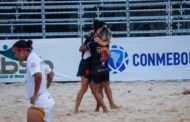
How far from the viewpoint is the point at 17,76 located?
15.4 m

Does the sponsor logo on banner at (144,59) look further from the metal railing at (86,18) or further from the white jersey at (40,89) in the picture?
the white jersey at (40,89)

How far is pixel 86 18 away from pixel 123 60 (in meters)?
3.96

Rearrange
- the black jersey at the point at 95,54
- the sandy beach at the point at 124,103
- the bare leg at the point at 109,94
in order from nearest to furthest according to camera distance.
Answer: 1. the sandy beach at the point at 124,103
2. the black jersey at the point at 95,54
3. the bare leg at the point at 109,94

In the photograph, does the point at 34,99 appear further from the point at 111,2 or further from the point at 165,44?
the point at 111,2

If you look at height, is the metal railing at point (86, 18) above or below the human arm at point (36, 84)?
above

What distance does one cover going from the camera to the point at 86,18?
19.0 m

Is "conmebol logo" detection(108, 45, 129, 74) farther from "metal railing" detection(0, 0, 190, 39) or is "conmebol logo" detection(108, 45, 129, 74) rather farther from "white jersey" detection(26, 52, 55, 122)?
"white jersey" detection(26, 52, 55, 122)

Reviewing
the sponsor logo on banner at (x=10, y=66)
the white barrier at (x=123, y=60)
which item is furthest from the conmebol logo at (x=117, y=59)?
the sponsor logo on banner at (x=10, y=66)

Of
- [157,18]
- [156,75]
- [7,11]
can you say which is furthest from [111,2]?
[156,75]

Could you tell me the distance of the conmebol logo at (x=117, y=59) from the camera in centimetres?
1541

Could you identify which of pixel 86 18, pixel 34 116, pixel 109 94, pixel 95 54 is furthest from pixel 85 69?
pixel 86 18

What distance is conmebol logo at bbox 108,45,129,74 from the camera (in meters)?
15.4

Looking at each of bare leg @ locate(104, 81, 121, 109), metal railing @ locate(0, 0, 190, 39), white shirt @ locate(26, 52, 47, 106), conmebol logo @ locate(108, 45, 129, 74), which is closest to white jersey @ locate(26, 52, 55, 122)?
white shirt @ locate(26, 52, 47, 106)

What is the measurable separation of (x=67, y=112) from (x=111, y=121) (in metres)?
1.41
